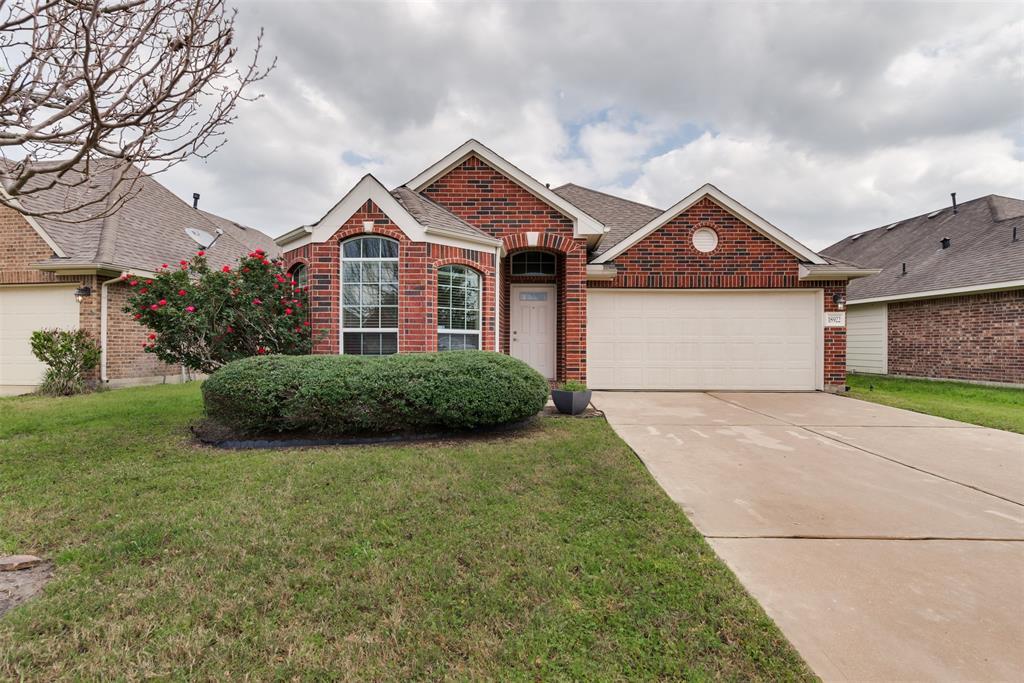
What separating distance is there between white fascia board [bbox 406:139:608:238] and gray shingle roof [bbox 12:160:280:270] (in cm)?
504

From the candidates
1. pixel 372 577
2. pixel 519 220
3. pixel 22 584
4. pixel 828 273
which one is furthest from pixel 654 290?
pixel 22 584

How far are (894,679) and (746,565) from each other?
840 millimetres

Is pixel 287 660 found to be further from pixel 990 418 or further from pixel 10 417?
pixel 990 418

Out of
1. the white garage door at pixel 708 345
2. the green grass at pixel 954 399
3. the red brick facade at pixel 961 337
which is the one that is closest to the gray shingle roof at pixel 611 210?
the white garage door at pixel 708 345

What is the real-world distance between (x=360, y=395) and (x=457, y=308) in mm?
3043

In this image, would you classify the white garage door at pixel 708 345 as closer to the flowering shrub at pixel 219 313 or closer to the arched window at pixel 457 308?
the arched window at pixel 457 308

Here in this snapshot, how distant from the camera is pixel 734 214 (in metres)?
9.73

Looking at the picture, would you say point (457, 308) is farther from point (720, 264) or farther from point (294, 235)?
point (720, 264)

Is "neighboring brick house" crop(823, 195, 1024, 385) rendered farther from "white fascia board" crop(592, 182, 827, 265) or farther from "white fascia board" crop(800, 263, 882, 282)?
"white fascia board" crop(592, 182, 827, 265)

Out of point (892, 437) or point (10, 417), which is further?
point (10, 417)

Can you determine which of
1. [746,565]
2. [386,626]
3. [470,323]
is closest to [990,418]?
[746,565]

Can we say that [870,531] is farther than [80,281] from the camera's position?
No

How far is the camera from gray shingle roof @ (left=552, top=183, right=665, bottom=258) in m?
11.5

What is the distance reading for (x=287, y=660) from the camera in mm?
1801
